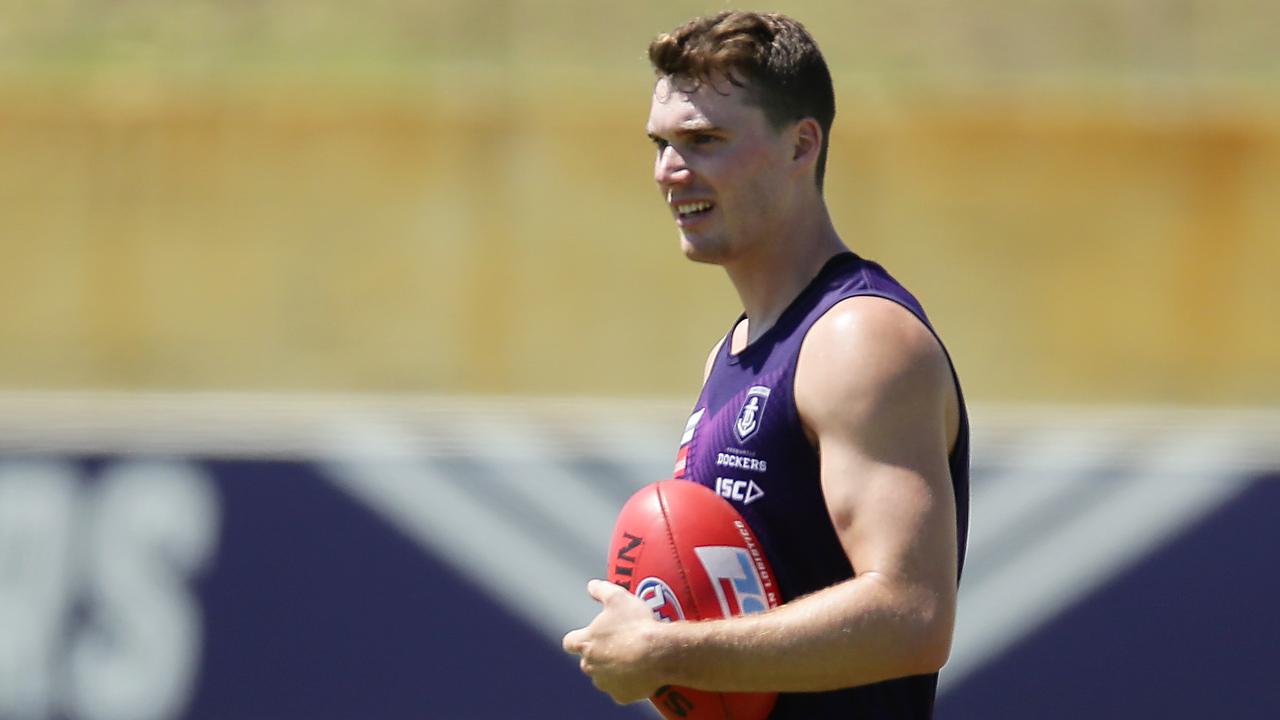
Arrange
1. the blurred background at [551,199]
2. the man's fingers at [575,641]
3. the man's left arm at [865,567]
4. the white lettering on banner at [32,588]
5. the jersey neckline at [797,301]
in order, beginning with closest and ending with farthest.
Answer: the man's left arm at [865,567] < the man's fingers at [575,641] < the jersey neckline at [797,301] < the white lettering on banner at [32,588] < the blurred background at [551,199]

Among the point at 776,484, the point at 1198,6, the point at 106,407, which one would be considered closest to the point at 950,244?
the point at 1198,6

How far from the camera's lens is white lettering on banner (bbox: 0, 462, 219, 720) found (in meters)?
5.73

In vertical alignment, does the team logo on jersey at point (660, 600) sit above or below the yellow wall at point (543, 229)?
below

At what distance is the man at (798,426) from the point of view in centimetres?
233

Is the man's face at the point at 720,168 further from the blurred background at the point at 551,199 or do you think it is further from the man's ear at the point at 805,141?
the blurred background at the point at 551,199

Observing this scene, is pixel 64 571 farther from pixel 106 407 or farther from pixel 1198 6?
pixel 1198 6

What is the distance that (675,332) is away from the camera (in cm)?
928

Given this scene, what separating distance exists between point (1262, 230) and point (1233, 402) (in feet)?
3.54

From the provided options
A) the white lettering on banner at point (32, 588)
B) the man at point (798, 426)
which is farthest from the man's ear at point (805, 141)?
the white lettering on banner at point (32, 588)

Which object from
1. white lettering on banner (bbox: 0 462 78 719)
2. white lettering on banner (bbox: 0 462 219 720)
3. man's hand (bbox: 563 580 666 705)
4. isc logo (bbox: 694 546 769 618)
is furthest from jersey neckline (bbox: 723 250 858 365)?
white lettering on banner (bbox: 0 462 78 719)

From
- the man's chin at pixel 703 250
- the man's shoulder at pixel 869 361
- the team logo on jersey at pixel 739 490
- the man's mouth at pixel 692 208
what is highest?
the man's mouth at pixel 692 208

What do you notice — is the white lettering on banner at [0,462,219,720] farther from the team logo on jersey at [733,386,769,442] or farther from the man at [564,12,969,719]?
the team logo on jersey at [733,386,769,442]

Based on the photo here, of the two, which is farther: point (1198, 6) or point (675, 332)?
point (1198, 6)

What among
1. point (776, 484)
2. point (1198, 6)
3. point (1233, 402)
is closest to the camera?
point (776, 484)
